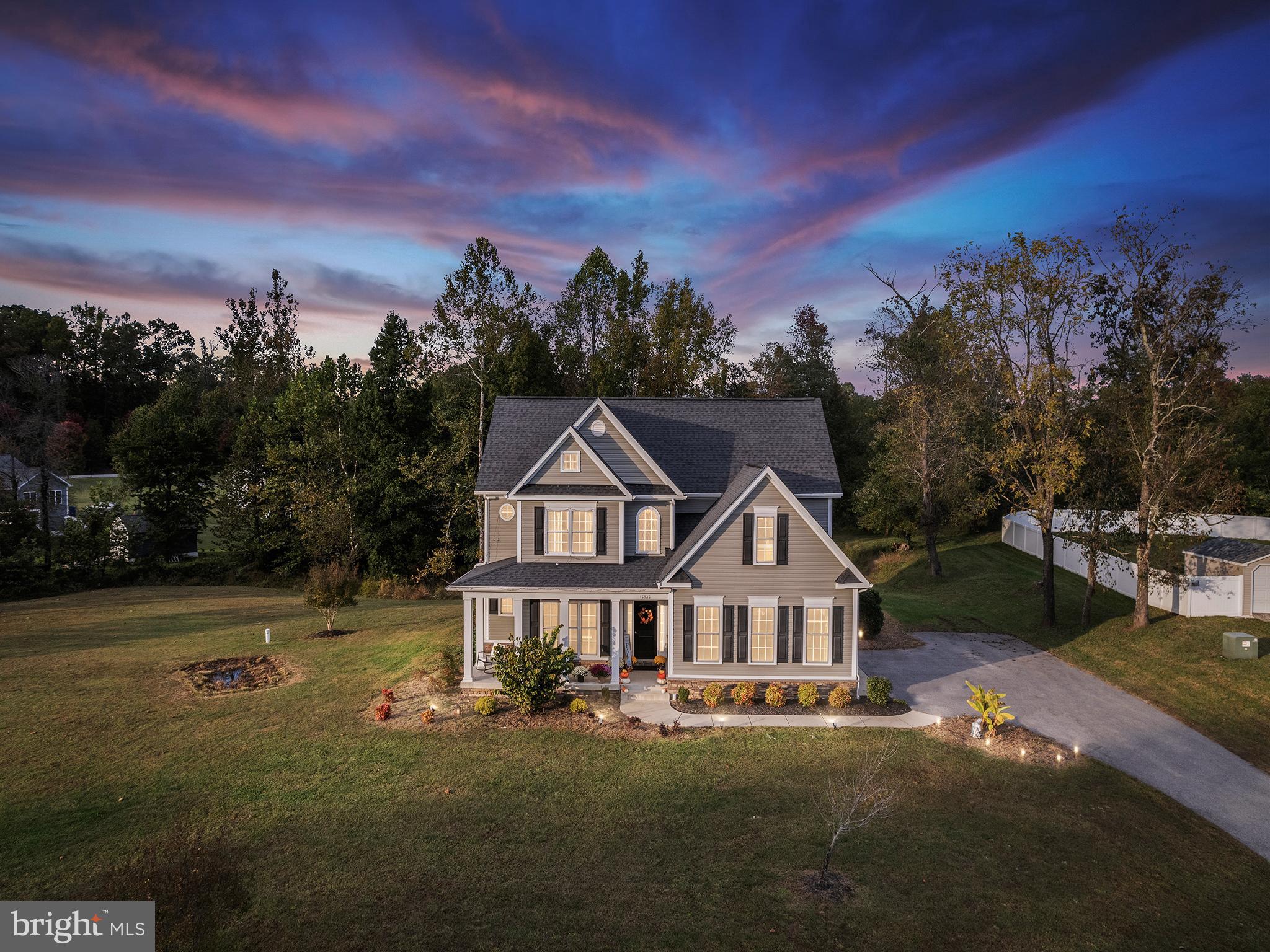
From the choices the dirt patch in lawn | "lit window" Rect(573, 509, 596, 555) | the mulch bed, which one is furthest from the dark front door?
the mulch bed

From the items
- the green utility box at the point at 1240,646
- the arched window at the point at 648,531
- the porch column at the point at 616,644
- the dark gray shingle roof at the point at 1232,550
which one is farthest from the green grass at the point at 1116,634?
the porch column at the point at 616,644

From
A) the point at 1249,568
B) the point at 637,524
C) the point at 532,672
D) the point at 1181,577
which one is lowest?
the point at 532,672

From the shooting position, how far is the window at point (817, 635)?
880 inches

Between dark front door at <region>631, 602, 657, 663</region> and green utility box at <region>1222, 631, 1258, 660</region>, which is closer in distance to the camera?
green utility box at <region>1222, 631, 1258, 660</region>

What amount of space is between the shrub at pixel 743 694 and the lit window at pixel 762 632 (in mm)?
1235

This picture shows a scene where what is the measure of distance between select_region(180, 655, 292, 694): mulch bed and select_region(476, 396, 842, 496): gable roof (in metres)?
9.89

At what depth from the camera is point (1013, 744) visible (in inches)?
724

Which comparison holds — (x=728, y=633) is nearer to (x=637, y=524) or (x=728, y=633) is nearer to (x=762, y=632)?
(x=762, y=632)

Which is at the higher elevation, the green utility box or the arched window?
the arched window

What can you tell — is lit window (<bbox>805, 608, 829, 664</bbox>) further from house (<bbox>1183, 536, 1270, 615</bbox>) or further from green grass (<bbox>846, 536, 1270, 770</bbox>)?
house (<bbox>1183, 536, 1270, 615</bbox>)

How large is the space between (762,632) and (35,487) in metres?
61.7

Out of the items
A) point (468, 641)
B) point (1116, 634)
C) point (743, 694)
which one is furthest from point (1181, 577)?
point (468, 641)

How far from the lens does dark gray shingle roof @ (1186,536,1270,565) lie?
2555 centimetres

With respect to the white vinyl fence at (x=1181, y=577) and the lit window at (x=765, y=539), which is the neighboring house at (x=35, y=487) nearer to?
the lit window at (x=765, y=539)
